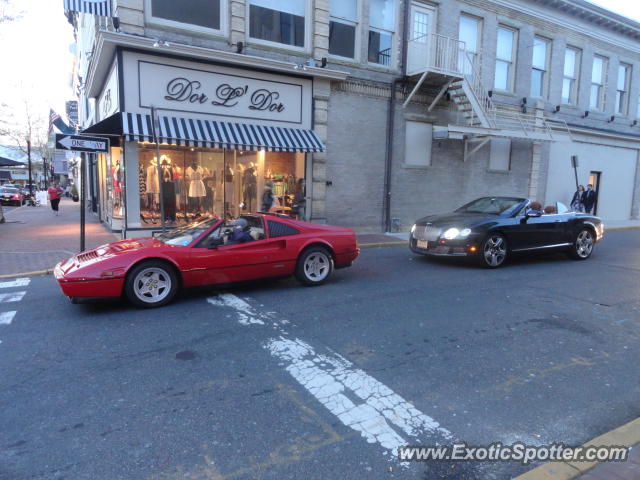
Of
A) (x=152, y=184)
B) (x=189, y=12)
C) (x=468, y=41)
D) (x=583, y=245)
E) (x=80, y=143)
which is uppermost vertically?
(x=468, y=41)

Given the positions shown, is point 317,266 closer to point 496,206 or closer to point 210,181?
point 496,206

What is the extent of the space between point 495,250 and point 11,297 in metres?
8.56

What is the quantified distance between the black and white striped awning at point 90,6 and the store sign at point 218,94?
1301mm

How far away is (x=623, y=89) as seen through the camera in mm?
21859

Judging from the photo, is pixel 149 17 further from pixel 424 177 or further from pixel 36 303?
pixel 424 177

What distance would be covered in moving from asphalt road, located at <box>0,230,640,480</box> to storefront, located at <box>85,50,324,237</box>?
5242 mm

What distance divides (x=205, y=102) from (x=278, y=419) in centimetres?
1024

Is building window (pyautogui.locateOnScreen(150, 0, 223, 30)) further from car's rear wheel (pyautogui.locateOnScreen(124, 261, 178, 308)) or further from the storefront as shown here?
car's rear wheel (pyautogui.locateOnScreen(124, 261, 178, 308))

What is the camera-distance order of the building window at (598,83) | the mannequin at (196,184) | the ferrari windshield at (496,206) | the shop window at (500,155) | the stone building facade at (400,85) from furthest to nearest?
1. the building window at (598,83)
2. the shop window at (500,155)
3. the mannequin at (196,184)
4. the stone building facade at (400,85)
5. the ferrari windshield at (496,206)

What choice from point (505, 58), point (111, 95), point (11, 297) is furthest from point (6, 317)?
point (505, 58)

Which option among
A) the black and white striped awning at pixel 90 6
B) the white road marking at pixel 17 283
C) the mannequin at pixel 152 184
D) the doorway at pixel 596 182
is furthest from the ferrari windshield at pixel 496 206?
the doorway at pixel 596 182

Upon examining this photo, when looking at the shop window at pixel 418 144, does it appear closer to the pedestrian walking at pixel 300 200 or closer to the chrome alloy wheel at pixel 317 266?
the pedestrian walking at pixel 300 200

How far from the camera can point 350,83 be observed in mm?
14008

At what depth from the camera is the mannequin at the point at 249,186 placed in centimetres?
1334
